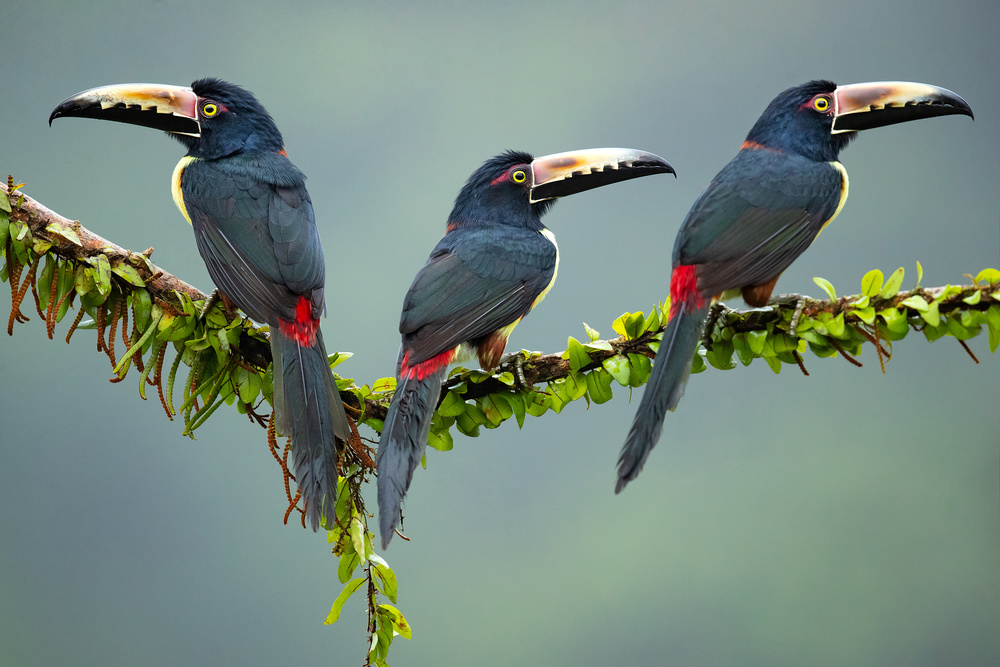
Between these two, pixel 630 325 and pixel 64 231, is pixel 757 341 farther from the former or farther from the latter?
pixel 64 231

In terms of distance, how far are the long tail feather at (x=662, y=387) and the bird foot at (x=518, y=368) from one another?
1.19 ft

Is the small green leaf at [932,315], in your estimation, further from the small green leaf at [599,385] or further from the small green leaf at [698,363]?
the small green leaf at [599,385]

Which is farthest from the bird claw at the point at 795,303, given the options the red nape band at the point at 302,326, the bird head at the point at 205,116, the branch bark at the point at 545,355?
the bird head at the point at 205,116

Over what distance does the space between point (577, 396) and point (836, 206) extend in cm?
77

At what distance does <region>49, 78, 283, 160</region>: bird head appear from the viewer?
2.18 meters

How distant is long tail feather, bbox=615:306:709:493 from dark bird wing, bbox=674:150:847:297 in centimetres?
9

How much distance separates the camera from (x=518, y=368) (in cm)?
200

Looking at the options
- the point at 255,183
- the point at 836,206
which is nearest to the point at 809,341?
the point at 836,206

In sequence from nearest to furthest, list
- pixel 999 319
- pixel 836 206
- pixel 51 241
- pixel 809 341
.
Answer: pixel 999 319 < pixel 809 341 < pixel 51 241 < pixel 836 206

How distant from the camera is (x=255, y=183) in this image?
2.12m

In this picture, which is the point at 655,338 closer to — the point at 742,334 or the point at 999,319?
the point at 742,334

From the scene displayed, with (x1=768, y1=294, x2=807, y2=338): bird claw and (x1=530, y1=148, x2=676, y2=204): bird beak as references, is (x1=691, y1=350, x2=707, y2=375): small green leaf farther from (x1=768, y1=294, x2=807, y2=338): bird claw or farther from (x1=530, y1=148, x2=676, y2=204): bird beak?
(x1=530, y1=148, x2=676, y2=204): bird beak

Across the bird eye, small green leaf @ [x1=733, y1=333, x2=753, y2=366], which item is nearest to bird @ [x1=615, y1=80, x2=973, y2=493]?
the bird eye

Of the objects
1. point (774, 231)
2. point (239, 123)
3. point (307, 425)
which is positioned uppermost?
point (239, 123)
